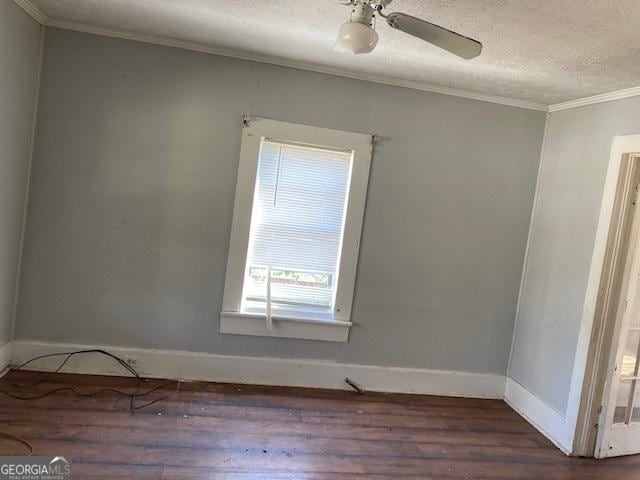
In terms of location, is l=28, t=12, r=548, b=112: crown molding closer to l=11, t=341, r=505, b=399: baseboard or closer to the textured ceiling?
the textured ceiling

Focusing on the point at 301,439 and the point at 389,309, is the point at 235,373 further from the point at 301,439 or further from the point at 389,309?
the point at 389,309

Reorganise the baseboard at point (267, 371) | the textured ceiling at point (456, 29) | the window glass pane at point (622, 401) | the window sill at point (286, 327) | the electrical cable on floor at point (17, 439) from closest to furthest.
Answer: the textured ceiling at point (456, 29)
the electrical cable on floor at point (17, 439)
the window glass pane at point (622, 401)
the baseboard at point (267, 371)
the window sill at point (286, 327)

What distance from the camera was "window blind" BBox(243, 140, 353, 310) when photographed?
3723 millimetres

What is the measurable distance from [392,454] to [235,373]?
1.34m

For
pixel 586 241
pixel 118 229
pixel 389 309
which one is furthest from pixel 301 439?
pixel 586 241

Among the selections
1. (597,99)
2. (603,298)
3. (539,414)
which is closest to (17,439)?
(539,414)

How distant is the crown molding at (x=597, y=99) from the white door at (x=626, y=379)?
2.37ft

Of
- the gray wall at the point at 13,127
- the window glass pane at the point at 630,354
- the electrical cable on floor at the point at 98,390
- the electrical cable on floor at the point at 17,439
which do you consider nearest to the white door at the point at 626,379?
the window glass pane at the point at 630,354

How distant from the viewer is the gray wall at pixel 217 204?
11.6 feet

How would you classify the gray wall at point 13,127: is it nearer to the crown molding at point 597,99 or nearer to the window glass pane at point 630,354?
the crown molding at point 597,99

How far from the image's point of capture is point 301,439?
10.1 ft

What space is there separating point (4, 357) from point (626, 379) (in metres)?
4.08

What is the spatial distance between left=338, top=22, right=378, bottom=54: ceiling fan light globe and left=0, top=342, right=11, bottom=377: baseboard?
3.00 m

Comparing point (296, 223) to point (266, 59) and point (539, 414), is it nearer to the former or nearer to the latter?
point (266, 59)
